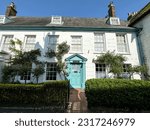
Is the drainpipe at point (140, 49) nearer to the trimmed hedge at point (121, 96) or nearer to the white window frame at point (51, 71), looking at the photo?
the trimmed hedge at point (121, 96)

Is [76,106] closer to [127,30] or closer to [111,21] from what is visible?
[127,30]

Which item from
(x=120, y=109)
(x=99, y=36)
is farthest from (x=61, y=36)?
(x=120, y=109)

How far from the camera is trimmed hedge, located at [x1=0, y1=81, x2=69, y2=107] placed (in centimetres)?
747

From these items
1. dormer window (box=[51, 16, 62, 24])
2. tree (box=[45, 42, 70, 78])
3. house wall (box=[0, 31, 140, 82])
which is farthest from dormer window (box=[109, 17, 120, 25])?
tree (box=[45, 42, 70, 78])

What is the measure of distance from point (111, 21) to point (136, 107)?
39.7ft

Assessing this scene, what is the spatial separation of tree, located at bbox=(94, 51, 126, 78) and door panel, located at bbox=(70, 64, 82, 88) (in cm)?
210

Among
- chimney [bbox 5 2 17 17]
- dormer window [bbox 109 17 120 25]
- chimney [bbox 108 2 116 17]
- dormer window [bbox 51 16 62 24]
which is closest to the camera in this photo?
dormer window [bbox 51 16 62 24]

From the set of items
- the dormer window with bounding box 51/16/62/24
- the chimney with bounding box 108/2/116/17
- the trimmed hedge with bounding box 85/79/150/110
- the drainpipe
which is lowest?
the trimmed hedge with bounding box 85/79/150/110

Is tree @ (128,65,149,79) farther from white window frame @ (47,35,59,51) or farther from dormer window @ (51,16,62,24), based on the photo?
dormer window @ (51,16,62,24)

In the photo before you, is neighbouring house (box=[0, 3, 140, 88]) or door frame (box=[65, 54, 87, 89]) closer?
door frame (box=[65, 54, 87, 89])

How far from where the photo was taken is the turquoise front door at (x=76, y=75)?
1363cm

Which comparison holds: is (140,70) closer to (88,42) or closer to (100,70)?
(100,70)

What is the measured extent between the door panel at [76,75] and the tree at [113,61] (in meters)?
2.10

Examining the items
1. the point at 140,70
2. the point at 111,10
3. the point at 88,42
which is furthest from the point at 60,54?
the point at 111,10
